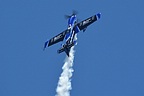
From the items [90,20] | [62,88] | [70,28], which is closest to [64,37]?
[70,28]

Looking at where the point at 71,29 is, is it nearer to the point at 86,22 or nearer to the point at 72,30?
the point at 72,30

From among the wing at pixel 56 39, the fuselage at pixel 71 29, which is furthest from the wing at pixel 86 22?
the wing at pixel 56 39

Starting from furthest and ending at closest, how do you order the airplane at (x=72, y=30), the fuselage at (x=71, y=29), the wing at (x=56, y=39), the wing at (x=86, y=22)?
the wing at (x=56, y=39)
the wing at (x=86, y=22)
the fuselage at (x=71, y=29)
the airplane at (x=72, y=30)

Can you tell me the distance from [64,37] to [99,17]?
25.0 ft

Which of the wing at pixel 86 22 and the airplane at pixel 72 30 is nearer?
the airplane at pixel 72 30

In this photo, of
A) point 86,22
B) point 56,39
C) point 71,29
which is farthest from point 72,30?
point 56,39

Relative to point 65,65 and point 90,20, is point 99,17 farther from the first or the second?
point 65,65

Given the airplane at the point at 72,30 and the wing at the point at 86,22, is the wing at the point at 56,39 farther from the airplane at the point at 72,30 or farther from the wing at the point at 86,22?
the wing at the point at 86,22

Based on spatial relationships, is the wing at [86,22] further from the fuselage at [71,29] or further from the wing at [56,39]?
the wing at [56,39]

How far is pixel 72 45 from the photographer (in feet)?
181

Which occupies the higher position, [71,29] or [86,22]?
[86,22]

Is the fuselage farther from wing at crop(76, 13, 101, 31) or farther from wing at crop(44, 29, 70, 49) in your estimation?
wing at crop(76, 13, 101, 31)

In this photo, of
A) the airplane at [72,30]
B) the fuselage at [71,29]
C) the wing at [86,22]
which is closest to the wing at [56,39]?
the airplane at [72,30]

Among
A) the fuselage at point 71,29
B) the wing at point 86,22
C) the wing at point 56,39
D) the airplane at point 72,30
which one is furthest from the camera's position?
the wing at point 56,39
